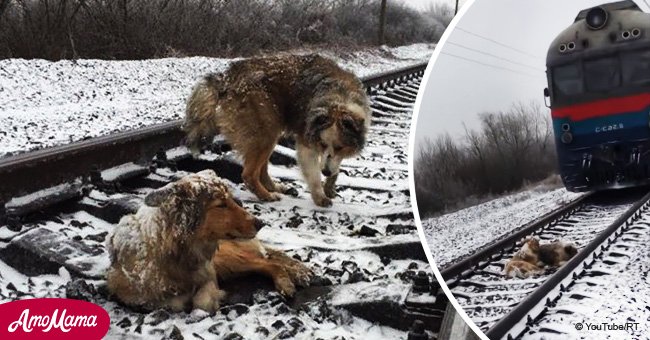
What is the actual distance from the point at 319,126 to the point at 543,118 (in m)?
4.16

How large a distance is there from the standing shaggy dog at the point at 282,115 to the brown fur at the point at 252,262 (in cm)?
150

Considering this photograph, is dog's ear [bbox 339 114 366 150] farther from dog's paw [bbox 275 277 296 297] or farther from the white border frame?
the white border frame

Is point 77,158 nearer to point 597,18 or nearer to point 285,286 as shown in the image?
point 285,286

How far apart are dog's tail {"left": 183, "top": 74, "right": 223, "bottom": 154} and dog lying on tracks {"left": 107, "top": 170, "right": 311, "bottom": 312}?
2115 mm

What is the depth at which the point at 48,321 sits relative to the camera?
258cm

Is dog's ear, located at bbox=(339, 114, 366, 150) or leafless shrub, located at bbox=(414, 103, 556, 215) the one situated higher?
leafless shrub, located at bbox=(414, 103, 556, 215)

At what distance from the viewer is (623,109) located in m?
1.20

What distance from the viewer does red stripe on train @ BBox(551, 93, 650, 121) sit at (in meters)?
1.19

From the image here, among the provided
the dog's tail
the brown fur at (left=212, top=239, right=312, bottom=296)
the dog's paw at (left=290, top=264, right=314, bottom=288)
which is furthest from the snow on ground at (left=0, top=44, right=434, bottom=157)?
the dog's paw at (left=290, top=264, right=314, bottom=288)

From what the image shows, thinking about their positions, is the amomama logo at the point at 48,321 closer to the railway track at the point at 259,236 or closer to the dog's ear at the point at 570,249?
the railway track at the point at 259,236

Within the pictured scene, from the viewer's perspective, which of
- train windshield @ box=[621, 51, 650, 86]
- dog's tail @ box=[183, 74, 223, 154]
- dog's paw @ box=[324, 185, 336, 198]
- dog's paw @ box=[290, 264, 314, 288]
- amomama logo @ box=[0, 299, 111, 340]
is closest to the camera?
train windshield @ box=[621, 51, 650, 86]

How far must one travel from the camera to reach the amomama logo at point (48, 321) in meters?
2.53

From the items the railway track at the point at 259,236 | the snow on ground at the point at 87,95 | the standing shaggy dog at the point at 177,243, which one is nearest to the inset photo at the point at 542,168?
the railway track at the point at 259,236

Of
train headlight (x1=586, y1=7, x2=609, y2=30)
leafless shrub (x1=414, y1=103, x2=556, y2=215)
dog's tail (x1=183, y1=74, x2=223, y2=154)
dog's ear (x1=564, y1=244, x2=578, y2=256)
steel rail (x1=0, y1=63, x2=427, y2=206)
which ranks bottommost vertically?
steel rail (x1=0, y1=63, x2=427, y2=206)
